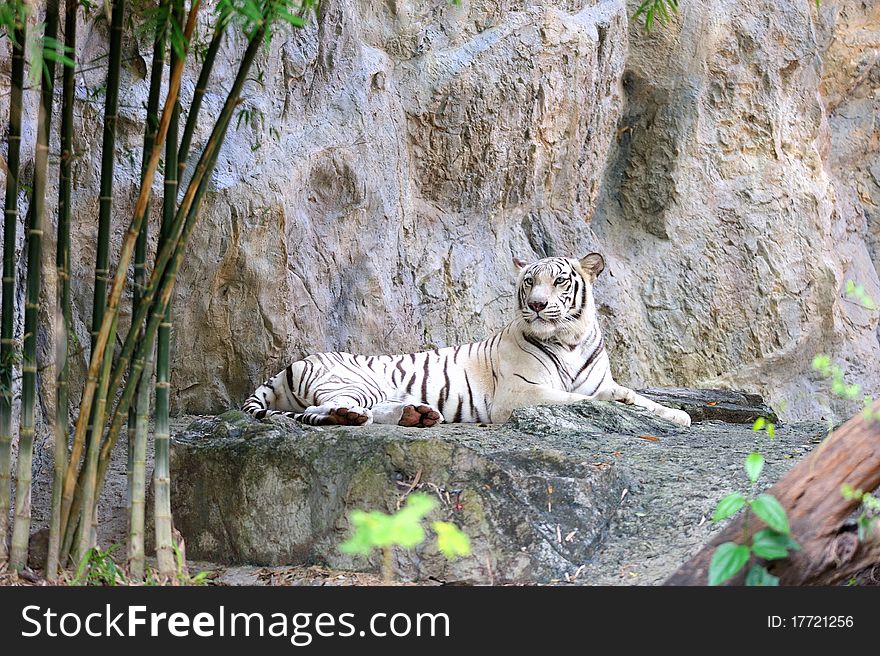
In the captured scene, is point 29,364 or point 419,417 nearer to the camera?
point 29,364

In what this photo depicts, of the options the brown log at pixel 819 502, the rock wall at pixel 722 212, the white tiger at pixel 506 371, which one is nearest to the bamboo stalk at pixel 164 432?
the brown log at pixel 819 502

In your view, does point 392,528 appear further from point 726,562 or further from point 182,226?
point 182,226

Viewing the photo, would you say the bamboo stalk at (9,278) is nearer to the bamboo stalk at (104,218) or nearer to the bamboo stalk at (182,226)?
the bamboo stalk at (104,218)

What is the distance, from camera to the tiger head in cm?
595

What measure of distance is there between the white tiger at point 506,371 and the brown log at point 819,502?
291cm

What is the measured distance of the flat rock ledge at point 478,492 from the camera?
140 inches

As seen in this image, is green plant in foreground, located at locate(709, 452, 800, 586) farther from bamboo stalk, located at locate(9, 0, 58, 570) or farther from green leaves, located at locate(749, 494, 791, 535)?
bamboo stalk, located at locate(9, 0, 58, 570)

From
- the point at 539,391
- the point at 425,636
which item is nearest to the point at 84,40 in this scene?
the point at 539,391

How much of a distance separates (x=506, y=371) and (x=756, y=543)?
3643 mm

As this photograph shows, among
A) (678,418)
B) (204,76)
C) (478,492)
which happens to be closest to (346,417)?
(478,492)

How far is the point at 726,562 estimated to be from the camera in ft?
7.66

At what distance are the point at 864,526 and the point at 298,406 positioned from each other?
356cm

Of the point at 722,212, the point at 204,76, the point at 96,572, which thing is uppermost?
the point at 722,212

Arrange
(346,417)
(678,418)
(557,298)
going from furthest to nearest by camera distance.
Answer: (557,298), (678,418), (346,417)
